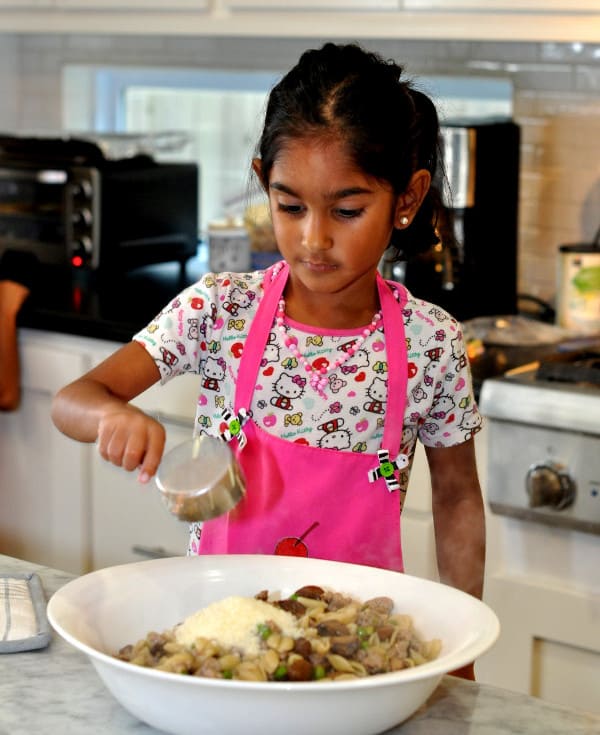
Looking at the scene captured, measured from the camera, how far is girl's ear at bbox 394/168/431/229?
129cm

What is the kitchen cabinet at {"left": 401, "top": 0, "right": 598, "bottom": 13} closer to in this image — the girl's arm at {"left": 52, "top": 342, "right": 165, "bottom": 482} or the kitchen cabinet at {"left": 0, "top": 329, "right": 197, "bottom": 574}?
the kitchen cabinet at {"left": 0, "top": 329, "right": 197, "bottom": 574}

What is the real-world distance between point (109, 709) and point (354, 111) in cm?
61

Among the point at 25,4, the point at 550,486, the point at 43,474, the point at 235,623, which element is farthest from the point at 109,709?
the point at 25,4

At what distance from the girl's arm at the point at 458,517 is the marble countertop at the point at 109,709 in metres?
0.30

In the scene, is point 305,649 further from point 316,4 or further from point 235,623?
point 316,4

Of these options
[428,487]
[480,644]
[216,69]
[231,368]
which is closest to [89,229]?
[216,69]

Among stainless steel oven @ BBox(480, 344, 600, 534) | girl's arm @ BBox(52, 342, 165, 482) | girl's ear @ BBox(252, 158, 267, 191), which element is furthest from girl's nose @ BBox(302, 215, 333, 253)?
stainless steel oven @ BBox(480, 344, 600, 534)

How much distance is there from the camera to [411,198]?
4.27 feet

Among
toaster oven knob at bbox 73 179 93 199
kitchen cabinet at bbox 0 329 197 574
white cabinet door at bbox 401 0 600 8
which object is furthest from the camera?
toaster oven knob at bbox 73 179 93 199

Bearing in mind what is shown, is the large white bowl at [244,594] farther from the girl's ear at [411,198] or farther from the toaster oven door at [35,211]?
the toaster oven door at [35,211]

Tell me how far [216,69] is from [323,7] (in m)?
0.69

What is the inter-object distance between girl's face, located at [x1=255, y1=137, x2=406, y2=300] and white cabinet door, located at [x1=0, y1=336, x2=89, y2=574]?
1.44 metres

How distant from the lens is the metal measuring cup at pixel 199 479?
3.15ft

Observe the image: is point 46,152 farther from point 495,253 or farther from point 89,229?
point 495,253
